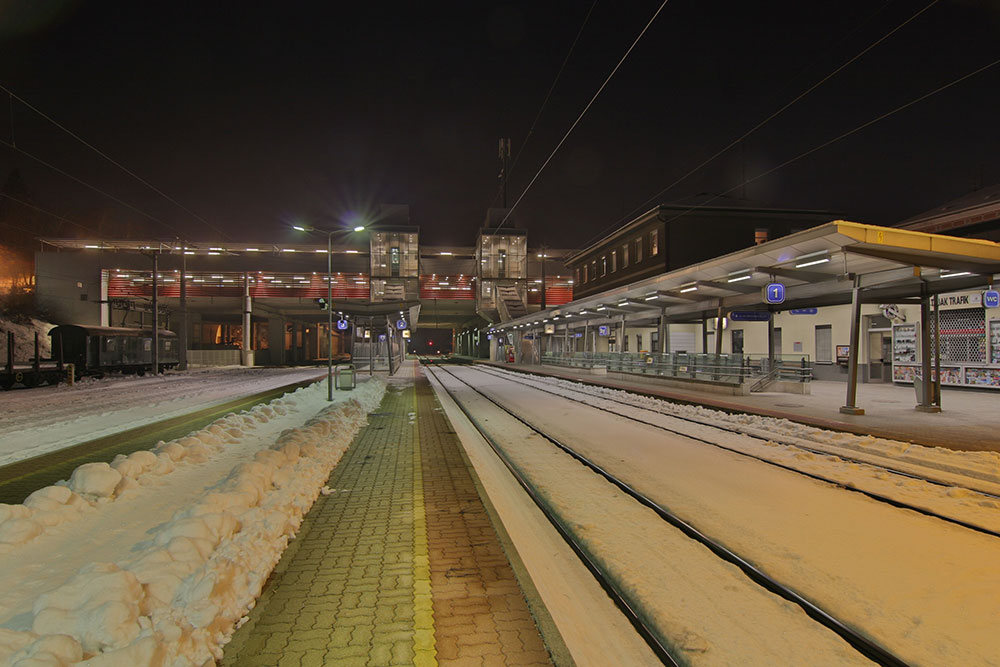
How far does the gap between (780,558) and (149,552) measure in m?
5.41

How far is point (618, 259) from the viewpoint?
42438mm

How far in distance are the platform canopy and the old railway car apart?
3165 centimetres

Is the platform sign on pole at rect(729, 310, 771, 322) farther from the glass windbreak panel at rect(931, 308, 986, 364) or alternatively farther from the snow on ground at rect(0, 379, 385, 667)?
the snow on ground at rect(0, 379, 385, 667)

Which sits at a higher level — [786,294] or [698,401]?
[786,294]

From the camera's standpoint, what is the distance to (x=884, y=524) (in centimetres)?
548

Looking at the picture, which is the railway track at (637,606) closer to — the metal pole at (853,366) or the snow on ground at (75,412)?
the metal pole at (853,366)

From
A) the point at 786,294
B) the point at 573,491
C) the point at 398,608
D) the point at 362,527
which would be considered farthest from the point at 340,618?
the point at 786,294

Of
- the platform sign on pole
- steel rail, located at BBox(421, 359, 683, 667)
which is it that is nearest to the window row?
the platform sign on pole

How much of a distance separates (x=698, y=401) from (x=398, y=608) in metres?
14.2

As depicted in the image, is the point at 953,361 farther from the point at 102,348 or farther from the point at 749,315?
the point at 102,348

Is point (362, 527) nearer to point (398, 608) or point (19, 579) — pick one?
point (398, 608)

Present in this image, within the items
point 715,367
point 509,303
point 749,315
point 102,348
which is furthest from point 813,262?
point 509,303

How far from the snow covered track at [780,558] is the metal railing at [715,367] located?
12.7 metres

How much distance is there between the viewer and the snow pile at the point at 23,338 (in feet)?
137
